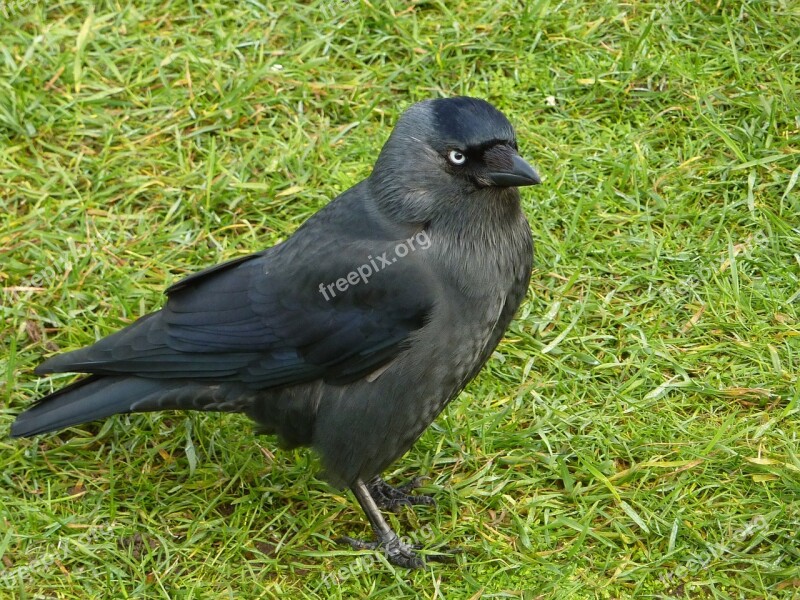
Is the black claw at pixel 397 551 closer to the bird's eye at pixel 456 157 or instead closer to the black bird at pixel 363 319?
→ the black bird at pixel 363 319

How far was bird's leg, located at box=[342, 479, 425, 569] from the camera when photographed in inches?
182

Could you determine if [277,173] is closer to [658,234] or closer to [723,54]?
[658,234]

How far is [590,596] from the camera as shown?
4359 mm

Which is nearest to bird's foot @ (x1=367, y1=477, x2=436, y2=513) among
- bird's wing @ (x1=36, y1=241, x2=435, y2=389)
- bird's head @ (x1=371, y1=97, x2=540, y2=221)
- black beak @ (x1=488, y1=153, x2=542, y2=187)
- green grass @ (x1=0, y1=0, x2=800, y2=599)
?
green grass @ (x1=0, y1=0, x2=800, y2=599)

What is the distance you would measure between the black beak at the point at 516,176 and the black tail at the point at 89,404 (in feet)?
5.67

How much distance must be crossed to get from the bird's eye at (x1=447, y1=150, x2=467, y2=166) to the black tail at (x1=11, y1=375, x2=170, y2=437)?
5.31 feet

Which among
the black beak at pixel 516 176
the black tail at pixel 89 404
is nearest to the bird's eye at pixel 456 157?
the black beak at pixel 516 176

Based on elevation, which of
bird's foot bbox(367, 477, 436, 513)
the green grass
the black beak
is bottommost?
bird's foot bbox(367, 477, 436, 513)

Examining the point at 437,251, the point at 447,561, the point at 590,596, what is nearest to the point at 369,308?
the point at 437,251

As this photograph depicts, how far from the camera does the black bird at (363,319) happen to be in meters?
4.34

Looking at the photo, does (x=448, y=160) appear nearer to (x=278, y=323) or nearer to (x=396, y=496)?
(x=278, y=323)

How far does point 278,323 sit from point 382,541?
1082 millimetres

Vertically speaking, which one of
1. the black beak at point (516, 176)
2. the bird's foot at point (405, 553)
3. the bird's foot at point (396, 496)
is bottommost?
the bird's foot at point (405, 553)

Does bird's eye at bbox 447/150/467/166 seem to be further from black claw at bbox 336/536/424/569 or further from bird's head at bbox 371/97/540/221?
black claw at bbox 336/536/424/569
